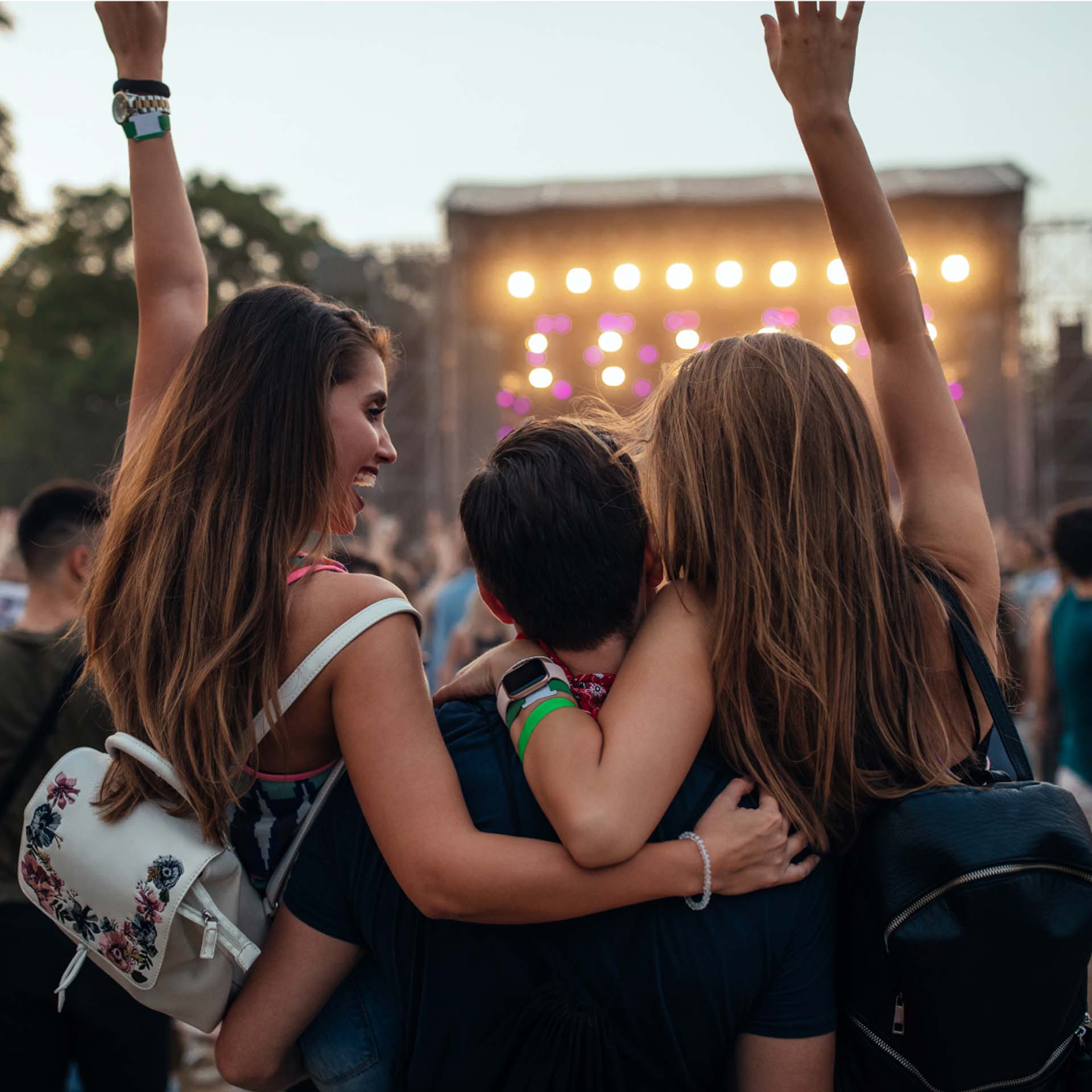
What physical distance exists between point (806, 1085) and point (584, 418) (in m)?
0.99

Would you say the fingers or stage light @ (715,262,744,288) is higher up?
stage light @ (715,262,744,288)

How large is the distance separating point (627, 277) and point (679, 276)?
22.5 inches

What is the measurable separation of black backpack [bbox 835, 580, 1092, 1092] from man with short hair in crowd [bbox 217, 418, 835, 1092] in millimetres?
88

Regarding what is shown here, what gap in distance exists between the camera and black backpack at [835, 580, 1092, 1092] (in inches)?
45.9

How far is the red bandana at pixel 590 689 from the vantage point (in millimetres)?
1347

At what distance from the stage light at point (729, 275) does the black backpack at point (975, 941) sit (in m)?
8.92

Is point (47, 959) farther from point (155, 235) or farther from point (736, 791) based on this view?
point (736, 791)

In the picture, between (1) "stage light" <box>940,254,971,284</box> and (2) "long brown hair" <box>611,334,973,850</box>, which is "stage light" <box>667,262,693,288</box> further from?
(2) "long brown hair" <box>611,334,973,850</box>

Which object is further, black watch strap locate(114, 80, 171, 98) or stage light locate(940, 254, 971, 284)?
stage light locate(940, 254, 971, 284)

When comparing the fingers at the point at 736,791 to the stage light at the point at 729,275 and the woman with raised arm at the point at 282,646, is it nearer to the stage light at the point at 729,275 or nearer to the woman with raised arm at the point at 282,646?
the woman with raised arm at the point at 282,646

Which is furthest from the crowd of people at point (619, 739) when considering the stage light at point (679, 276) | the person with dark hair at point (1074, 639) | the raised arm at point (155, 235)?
the stage light at point (679, 276)

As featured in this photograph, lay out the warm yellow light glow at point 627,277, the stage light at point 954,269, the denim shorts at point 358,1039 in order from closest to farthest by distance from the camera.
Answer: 1. the denim shorts at point 358,1039
2. the warm yellow light glow at point 627,277
3. the stage light at point 954,269

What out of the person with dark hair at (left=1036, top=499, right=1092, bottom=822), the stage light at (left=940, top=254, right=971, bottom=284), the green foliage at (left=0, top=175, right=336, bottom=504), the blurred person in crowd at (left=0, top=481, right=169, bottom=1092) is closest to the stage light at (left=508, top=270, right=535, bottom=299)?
the stage light at (left=940, top=254, right=971, bottom=284)

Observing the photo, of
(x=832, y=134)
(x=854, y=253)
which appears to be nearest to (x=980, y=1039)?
(x=854, y=253)
